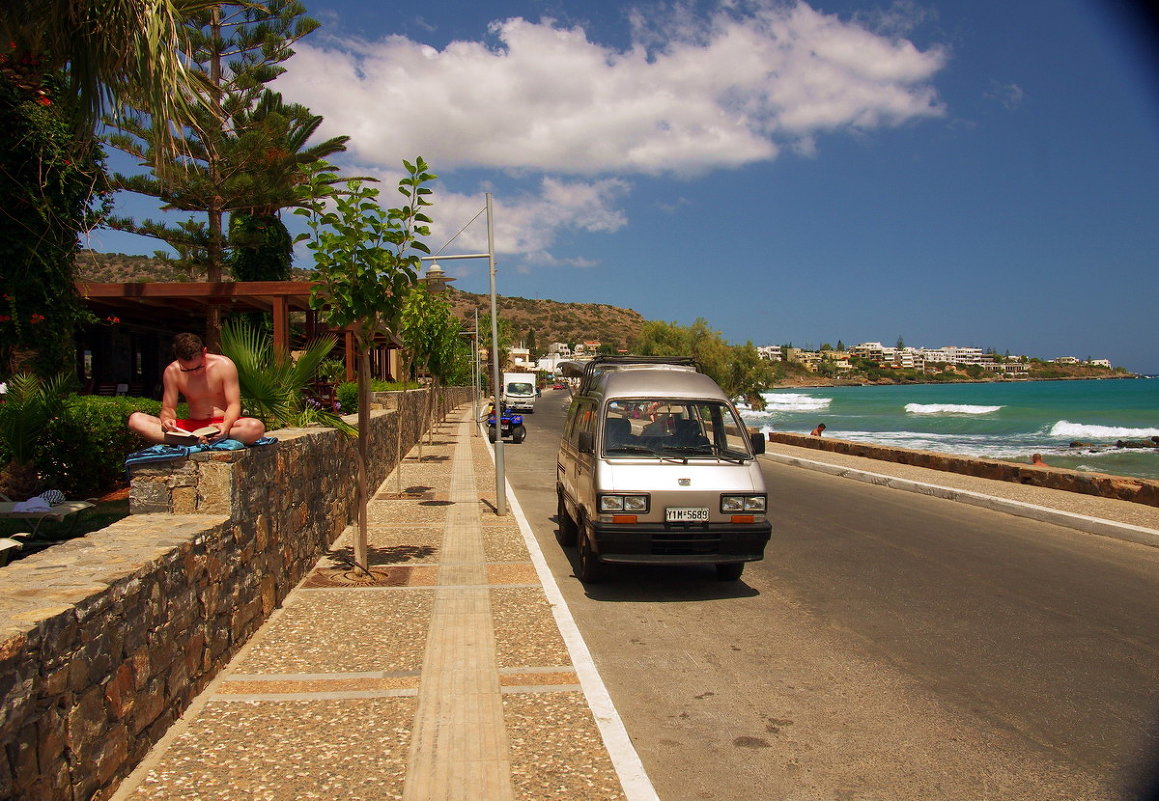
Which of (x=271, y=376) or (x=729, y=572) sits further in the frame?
(x=729, y=572)

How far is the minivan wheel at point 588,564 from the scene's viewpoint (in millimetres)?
7418

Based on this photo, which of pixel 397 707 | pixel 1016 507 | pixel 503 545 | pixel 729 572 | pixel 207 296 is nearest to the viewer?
pixel 397 707

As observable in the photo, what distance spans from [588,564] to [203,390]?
3692 mm

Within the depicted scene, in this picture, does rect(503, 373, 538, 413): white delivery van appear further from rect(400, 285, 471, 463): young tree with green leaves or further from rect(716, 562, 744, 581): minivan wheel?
rect(716, 562, 744, 581): minivan wheel

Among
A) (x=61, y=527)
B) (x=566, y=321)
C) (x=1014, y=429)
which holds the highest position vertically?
(x=566, y=321)

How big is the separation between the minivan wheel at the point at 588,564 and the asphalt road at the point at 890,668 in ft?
0.32

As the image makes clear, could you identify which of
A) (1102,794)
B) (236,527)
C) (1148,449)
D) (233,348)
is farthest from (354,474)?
(1148,449)

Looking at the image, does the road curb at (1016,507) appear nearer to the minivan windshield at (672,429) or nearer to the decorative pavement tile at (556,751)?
the minivan windshield at (672,429)

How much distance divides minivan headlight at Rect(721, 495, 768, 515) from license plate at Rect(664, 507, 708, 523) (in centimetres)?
25

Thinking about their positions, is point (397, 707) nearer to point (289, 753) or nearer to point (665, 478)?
point (289, 753)

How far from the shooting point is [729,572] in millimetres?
7766

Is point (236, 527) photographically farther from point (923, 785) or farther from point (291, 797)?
point (923, 785)

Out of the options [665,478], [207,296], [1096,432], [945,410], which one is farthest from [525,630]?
[945,410]

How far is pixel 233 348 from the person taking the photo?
7.12 m
